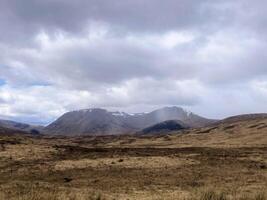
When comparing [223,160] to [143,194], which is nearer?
[143,194]

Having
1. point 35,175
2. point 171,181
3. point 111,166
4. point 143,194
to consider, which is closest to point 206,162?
point 111,166

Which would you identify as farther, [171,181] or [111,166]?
[111,166]

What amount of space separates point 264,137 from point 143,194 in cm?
6838

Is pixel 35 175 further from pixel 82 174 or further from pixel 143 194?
pixel 143 194

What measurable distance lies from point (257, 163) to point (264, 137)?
49.5 m

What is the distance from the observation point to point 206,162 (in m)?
39.8

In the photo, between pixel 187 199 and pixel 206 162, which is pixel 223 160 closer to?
pixel 206 162

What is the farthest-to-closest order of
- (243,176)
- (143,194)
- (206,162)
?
(206,162) → (243,176) → (143,194)

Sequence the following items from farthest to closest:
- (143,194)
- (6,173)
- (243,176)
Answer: (6,173), (243,176), (143,194)

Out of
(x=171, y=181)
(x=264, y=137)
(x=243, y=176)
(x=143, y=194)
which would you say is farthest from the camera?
(x=264, y=137)

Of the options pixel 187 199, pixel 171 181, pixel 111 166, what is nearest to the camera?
pixel 187 199

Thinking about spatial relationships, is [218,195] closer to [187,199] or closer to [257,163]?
[187,199]

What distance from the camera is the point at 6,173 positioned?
3275 centimetres

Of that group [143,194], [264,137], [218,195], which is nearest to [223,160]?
[143,194]
